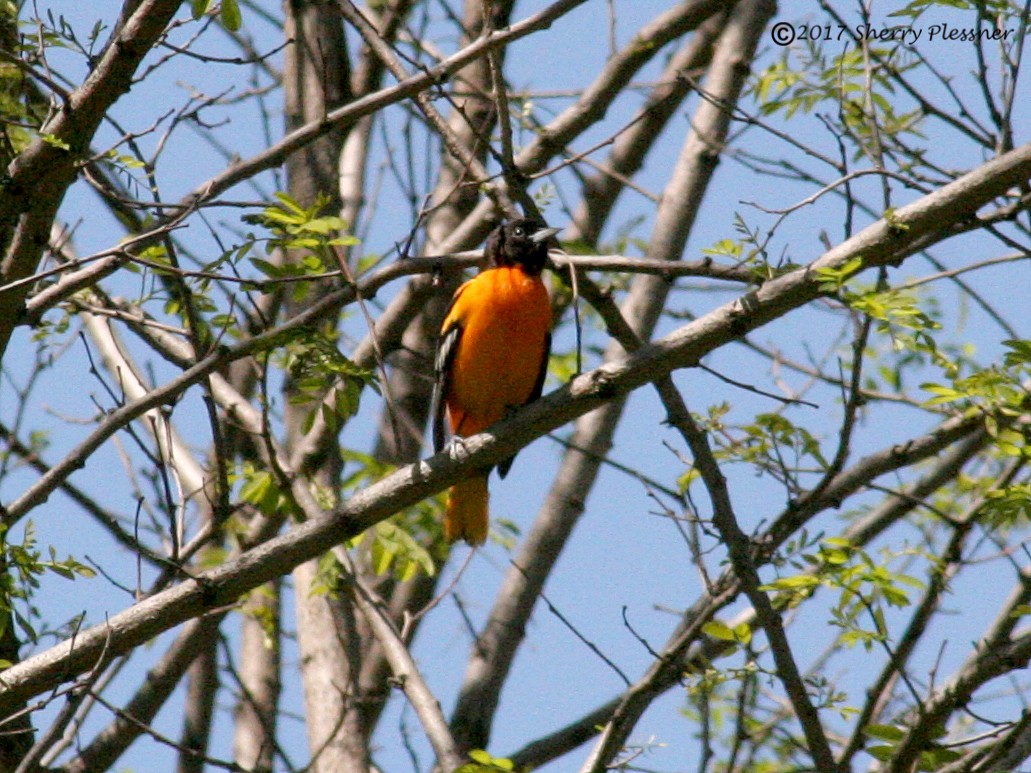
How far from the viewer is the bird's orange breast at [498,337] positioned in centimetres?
674

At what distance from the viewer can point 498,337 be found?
6.74m

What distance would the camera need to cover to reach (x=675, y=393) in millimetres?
5039

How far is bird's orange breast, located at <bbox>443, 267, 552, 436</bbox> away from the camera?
6742 millimetres

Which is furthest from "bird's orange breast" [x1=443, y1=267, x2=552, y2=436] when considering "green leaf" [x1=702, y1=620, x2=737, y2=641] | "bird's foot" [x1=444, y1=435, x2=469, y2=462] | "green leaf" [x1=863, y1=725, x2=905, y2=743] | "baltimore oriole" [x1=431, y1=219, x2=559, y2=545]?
"green leaf" [x1=863, y1=725, x2=905, y2=743]

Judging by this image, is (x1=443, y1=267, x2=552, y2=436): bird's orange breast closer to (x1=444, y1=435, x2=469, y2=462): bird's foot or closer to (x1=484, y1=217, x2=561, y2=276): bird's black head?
(x1=484, y1=217, x2=561, y2=276): bird's black head

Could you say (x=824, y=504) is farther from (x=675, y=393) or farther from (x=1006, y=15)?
(x=1006, y=15)

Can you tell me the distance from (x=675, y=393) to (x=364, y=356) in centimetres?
211

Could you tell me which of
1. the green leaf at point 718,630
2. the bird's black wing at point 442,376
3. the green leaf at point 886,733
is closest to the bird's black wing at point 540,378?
the bird's black wing at point 442,376

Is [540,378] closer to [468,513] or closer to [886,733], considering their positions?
[468,513]

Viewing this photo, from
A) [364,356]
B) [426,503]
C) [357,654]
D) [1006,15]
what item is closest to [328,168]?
[364,356]

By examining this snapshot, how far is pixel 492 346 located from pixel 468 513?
35.1 inches

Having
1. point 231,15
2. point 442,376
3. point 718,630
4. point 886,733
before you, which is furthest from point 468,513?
point 231,15

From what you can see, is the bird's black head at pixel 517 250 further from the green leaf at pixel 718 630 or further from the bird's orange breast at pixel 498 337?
the green leaf at pixel 718 630

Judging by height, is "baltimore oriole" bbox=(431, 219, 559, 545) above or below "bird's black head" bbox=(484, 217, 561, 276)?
below
